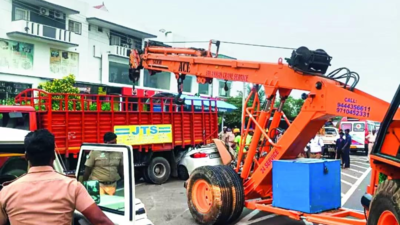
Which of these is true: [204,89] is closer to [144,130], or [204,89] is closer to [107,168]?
[144,130]

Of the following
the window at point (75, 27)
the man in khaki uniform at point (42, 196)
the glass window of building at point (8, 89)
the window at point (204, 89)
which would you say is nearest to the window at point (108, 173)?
the man in khaki uniform at point (42, 196)

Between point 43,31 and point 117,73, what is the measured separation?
7.51 metres

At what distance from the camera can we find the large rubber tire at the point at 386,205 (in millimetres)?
3820

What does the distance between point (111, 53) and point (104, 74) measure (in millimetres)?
1775

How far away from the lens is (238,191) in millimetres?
6762

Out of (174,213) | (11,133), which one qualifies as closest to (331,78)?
(174,213)

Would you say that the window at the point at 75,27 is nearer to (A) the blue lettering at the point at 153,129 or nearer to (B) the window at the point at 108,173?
(A) the blue lettering at the point at 153,129

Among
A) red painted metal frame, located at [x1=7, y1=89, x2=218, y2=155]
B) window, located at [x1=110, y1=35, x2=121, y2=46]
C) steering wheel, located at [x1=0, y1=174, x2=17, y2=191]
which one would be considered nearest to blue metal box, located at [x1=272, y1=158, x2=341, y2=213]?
steering wheel, located at [x1=0, y1=174, x2=17, y2=191]

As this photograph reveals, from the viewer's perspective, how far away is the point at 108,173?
361 centimetres

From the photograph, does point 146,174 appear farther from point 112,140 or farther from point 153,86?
point 153,86

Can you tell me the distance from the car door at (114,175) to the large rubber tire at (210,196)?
10.5 ft

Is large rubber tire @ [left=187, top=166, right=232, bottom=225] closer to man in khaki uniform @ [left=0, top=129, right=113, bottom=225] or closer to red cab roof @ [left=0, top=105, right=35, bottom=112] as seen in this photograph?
red cab roof @ [left=0, top=105, right=35, bottom=112]

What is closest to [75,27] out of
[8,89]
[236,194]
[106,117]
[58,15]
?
[58,15]

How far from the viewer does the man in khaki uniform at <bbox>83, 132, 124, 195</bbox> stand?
3.37m
